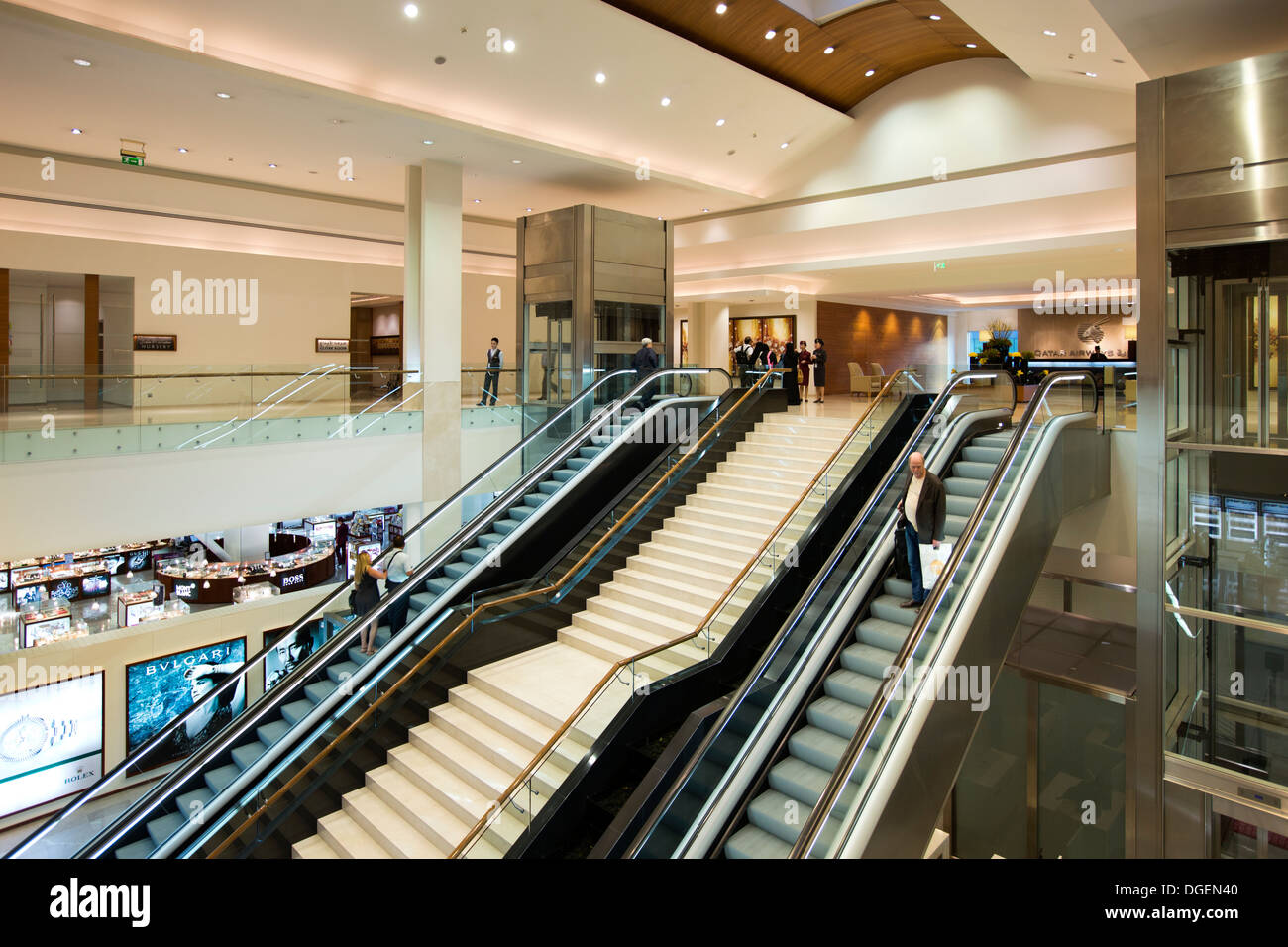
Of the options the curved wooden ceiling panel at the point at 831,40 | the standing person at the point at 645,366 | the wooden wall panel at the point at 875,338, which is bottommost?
the standing person at the point at 645,366

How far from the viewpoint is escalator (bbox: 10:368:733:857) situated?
8.04 meters

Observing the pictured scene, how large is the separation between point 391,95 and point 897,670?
10483mm

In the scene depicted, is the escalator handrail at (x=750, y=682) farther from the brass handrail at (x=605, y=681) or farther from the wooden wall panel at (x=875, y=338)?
the wooden wall panel at (x=875, y=338)

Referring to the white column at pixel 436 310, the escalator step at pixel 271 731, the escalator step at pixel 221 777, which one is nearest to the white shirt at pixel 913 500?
the escalator step at pixel 271 731

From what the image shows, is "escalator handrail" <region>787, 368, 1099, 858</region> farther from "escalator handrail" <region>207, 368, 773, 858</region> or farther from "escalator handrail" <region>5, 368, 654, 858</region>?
"escalator handrail" <region>5, 368, 654, 858</region>

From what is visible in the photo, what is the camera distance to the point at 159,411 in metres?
11.3

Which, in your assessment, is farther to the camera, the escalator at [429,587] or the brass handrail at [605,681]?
the escalator at [429,587]

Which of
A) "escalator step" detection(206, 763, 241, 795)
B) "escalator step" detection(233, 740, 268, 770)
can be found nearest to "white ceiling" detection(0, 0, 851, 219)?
"escalator step" detection(233, 740, 268, 770)

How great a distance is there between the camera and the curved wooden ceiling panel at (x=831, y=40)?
1193cm

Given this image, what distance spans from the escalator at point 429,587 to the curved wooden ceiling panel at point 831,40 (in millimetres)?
5373

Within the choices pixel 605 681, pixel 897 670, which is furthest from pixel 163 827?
pixel 897 670

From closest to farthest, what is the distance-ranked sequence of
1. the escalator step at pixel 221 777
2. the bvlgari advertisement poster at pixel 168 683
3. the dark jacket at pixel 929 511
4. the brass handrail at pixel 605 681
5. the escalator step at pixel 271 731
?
1. the brass handrail at pixel 605 681
2. the dark jacket at pixel 929 511
3. the escalator step at pixel 221 777
4. the escalator step at pixel 271 731
5. the bvlgari advertisement poster at pixel 168 683

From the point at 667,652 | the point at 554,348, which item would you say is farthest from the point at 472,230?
the point at 667,652

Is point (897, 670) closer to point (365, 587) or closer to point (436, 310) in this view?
point (365, 587)
